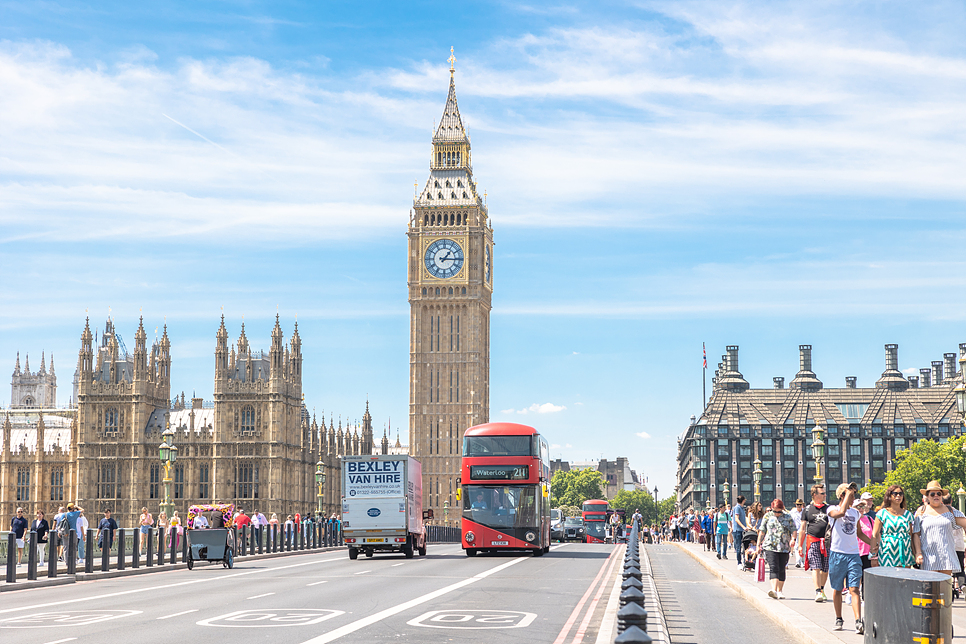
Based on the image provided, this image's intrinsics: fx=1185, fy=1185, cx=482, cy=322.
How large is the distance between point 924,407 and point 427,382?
222ft

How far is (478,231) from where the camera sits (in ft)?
424

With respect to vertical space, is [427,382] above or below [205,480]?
above

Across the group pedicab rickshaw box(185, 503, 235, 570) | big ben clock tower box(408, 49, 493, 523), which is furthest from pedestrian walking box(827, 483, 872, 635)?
big ben clock tower box(408, 49, 493, 523)

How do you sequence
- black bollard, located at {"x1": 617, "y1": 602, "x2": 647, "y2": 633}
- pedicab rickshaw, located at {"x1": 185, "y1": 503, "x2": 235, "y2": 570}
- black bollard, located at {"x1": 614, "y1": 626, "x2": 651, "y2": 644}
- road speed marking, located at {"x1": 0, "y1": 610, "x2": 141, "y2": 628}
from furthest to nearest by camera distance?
pedicab rickshaw, located at {"x1": 185, "y1": 503, "x2": 235, "y2": 570} < road speed marking, located at {"x1": 0, "y1": 610, "x2": 141, "y2": 628} < black bollard, located at {"x1": 617, "y1": 602, "x2": 647, "y2": 633} < black bollard, located at {"x1": 614, "y1": 626, "x2": 651, "y2": 644}

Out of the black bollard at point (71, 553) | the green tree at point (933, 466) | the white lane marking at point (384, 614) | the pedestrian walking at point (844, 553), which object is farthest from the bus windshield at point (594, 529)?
the pedestrian walking at point (844, 553)

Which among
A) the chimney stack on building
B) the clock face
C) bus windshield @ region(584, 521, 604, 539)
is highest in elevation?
the clock face

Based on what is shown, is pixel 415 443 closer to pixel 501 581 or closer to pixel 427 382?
pixel 427 382

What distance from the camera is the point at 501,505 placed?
39.5 meters

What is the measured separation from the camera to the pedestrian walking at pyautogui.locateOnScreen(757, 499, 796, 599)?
20203 mm

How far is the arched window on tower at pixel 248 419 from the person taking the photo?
10469 centimetres

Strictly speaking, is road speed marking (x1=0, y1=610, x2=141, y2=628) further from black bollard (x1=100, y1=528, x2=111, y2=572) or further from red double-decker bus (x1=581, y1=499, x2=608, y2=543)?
red double-decker bus (x1=581, y1=499, x2=608, y2=543)

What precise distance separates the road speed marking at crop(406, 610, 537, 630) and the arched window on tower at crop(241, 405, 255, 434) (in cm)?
8838

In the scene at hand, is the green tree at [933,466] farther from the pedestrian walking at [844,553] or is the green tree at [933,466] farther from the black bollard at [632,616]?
the black bollard at [632,616]

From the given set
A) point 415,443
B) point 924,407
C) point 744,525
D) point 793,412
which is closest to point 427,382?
point 415,443
